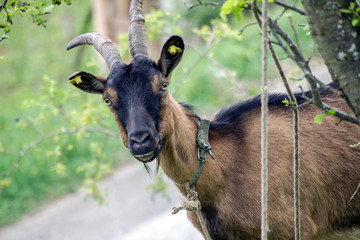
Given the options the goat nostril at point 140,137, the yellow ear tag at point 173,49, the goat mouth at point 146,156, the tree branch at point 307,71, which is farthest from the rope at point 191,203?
the tree branch at point 307,71

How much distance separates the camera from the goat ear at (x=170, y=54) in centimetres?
360

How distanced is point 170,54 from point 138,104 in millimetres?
505

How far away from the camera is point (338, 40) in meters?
2.32

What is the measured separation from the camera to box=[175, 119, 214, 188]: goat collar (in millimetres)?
3654

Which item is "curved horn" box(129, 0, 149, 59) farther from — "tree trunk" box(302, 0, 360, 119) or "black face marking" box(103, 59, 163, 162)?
"tree trunk" box(302, 0, 360, 119)

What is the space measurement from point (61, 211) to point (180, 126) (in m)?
5.10

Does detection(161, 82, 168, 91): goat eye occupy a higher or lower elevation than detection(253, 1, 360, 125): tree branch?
higher

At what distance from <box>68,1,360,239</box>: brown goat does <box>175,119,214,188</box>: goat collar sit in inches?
2.7

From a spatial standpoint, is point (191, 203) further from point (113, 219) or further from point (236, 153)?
point (113, 219)

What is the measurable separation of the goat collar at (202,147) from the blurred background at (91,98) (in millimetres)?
1600

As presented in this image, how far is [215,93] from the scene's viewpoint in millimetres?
10328

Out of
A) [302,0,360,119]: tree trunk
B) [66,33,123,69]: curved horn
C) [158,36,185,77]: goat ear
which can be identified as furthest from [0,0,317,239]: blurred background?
[302,0,360,119]: tree trunk

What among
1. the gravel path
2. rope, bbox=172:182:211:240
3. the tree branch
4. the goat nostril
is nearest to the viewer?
the tree branch

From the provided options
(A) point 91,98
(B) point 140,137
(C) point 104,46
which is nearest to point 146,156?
(B) point 140,137
